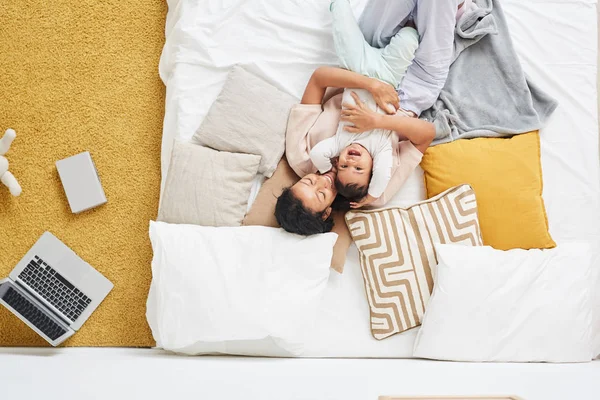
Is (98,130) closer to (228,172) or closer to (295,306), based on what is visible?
(228,172)

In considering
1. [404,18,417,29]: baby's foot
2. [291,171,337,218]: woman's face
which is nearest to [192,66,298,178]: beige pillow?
[291,171,337,218]: woman's face

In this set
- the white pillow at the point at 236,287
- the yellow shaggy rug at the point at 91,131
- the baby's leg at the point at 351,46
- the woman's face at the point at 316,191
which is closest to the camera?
the white pillow at the point at 236,287

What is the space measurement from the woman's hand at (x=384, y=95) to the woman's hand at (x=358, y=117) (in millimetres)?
38

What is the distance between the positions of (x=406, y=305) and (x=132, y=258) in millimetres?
849

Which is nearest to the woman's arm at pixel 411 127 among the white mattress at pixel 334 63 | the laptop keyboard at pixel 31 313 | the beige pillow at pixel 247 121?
the white mattress at pixel 334 63

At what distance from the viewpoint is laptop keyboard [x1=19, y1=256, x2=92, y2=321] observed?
1.57 m

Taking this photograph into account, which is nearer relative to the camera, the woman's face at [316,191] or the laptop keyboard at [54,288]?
the woman's face at [316,191]

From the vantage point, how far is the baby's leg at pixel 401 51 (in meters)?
1.58

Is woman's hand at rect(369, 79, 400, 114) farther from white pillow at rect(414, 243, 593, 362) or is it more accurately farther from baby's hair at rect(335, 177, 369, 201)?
white pillow at rect(414, 243, 593, 362)

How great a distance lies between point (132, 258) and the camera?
5.58 feet

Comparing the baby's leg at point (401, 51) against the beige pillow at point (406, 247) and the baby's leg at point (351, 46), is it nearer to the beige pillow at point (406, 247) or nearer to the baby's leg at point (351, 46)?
the baby's leg at point (351, 46)

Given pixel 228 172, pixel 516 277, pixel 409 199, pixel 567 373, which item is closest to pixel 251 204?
pixel 228 172

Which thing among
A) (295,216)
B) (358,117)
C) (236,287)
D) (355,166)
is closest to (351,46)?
(358,117)

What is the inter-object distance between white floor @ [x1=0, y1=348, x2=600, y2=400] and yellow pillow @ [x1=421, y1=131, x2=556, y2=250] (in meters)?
0.37
